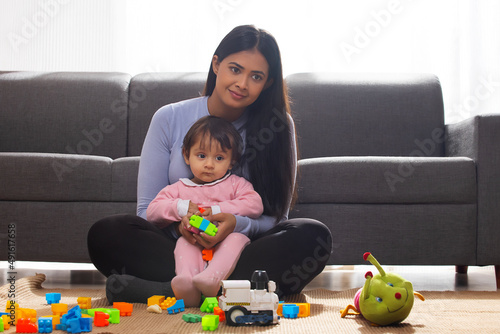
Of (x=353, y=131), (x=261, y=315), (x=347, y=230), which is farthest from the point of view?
(x=353, y=131)

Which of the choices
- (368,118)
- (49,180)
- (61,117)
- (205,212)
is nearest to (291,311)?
(205,212)

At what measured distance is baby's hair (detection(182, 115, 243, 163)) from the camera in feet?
5.27

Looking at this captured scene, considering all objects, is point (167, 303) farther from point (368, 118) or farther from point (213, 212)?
point (368, 118)

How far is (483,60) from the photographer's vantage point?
11.5 feet

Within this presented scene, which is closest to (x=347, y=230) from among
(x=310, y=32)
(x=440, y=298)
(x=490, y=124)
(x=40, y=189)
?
(x=440, y=298)

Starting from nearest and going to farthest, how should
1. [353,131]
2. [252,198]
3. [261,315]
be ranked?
1. [261,315]
2. [252,198]
3. [353,131]

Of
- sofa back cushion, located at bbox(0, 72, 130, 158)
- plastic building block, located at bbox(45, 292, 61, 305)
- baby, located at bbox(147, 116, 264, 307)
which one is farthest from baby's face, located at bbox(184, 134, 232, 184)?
sofa back cushion, located at bbox(0, 72, 130, 158)

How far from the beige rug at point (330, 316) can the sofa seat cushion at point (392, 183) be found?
433 millimetres

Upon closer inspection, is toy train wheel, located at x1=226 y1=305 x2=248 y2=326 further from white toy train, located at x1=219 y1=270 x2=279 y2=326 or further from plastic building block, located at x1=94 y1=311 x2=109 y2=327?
plastic building block, located at x1=94 y1=311 x2=109 y2=327

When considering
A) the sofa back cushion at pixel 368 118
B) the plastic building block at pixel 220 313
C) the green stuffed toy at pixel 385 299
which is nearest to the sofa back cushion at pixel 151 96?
the sofa back cushion at pixel 368 118

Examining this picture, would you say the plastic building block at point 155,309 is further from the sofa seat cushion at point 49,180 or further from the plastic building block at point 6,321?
the sofa seat cushion at point 49,180

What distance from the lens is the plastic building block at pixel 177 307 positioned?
138 cm

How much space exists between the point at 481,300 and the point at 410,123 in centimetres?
128

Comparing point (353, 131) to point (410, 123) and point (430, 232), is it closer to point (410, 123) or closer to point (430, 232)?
point (410, 123)
